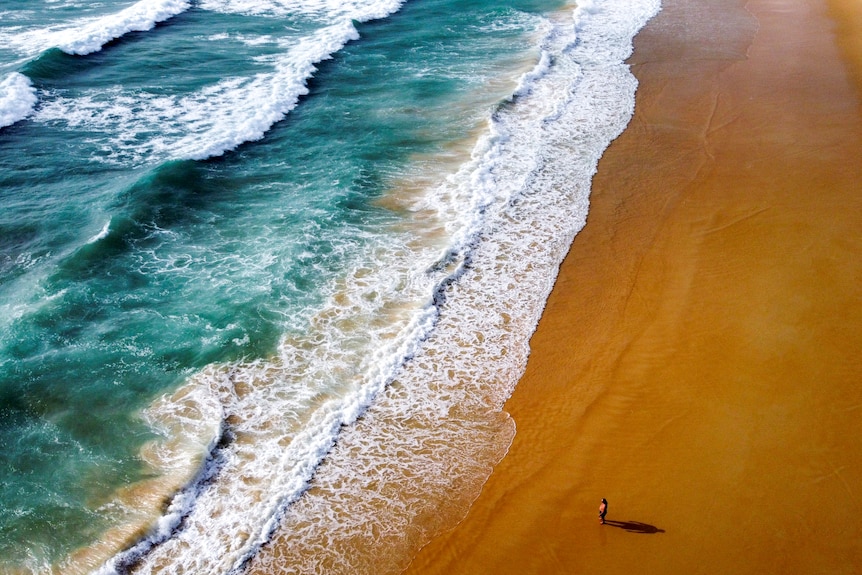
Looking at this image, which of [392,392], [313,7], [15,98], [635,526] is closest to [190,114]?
[15,98]

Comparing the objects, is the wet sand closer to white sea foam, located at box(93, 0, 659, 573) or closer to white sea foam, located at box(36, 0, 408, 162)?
white sea foam, located at box(93, 0, 659, 573)

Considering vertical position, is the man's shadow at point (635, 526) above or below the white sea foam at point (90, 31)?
below

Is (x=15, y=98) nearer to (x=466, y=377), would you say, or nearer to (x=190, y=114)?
(x=190, y=114)

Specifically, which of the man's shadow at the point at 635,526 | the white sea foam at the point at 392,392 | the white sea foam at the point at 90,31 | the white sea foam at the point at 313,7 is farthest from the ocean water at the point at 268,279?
the white sea foam at the point at 313,7

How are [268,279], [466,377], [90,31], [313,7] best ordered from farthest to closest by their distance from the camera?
[313,7], [90,31], [268,279], [466,377]

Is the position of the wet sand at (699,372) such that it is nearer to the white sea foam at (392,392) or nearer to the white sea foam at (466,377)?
the white sea foam at (466,377)

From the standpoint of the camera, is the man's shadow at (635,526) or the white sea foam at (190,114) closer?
the man's shadow at (635,526)
